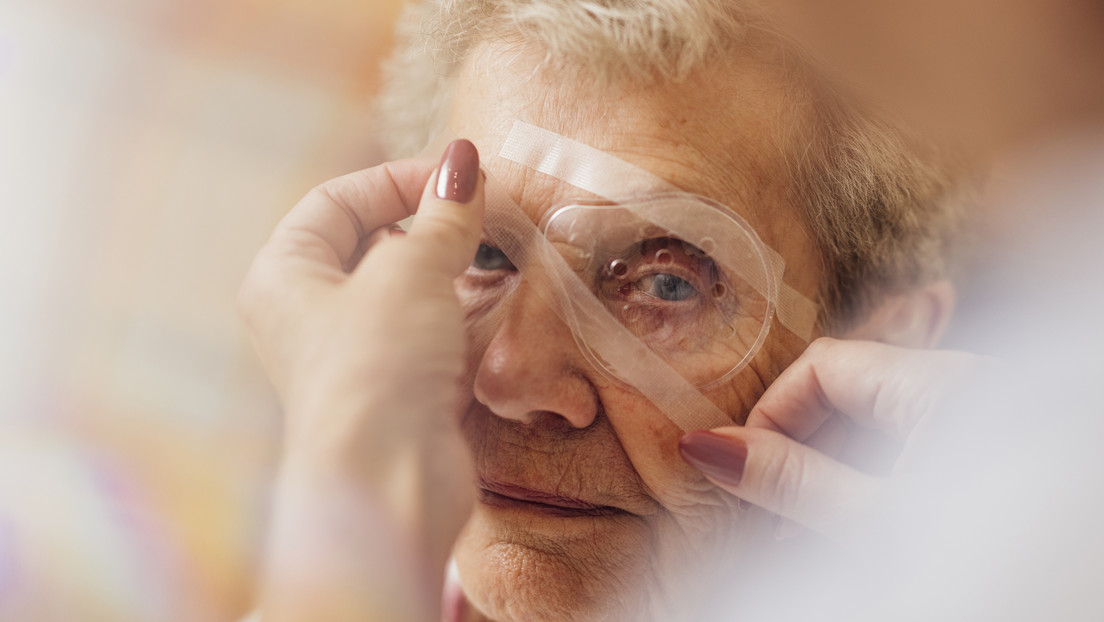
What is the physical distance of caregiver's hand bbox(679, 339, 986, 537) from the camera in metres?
0.88

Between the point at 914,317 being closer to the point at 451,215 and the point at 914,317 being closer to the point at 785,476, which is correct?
the point at 785,476

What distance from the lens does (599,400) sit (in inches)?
41.9

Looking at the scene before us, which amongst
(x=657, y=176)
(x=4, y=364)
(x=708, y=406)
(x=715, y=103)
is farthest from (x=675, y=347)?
(x=4, y=364)

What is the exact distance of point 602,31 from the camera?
1.04m

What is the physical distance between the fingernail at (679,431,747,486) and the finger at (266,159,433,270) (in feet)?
1.51

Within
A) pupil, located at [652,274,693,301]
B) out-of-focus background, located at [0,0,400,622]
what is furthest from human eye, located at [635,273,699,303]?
out-of-focus background, located at [0,0,400,622]

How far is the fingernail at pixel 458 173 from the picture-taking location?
88cm

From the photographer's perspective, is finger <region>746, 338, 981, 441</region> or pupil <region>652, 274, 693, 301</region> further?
pupil <region>652, 274, 693, 301</region>

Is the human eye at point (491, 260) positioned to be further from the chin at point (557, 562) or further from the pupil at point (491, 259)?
the chin at point (557, 562)

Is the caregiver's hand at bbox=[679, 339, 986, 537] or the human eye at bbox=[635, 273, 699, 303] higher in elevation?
the human eye at bbox=[635, 273, 699, 303]

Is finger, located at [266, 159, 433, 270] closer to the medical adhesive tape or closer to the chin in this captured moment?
the medical adhesive tape

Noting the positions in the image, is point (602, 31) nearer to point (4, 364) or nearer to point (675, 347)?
point (675, 347)

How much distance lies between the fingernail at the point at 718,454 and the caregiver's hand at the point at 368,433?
0.30 meters

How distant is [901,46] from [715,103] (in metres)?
0.25
